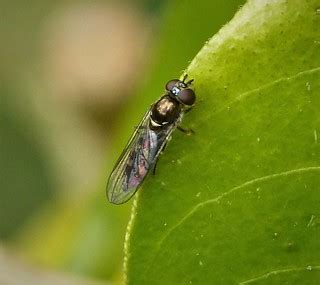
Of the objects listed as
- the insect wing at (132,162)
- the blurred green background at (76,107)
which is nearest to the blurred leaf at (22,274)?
the blurred green background at (76,107)

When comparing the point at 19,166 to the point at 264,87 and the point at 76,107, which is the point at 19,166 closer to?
the point at 76,107

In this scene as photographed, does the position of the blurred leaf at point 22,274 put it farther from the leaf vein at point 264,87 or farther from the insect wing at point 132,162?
the leaf vein at point 264,87

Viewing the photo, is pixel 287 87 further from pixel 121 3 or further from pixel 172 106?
pixel 121 3

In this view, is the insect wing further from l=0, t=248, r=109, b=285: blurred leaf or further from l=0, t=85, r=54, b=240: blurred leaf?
l=0, t=85, r=54, b=240: blurred leaf

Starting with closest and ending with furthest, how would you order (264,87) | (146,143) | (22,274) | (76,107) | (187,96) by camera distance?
1. (264,87)
2. (187,96)
3. (146,143)
4. (22,274)
5. (76,107)

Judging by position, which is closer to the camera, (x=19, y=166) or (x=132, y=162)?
(x=132, y=162)

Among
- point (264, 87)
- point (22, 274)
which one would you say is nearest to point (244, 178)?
point (264, 87)

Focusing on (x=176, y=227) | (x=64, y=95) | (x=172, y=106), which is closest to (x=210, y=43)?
(x=176, y=227)
